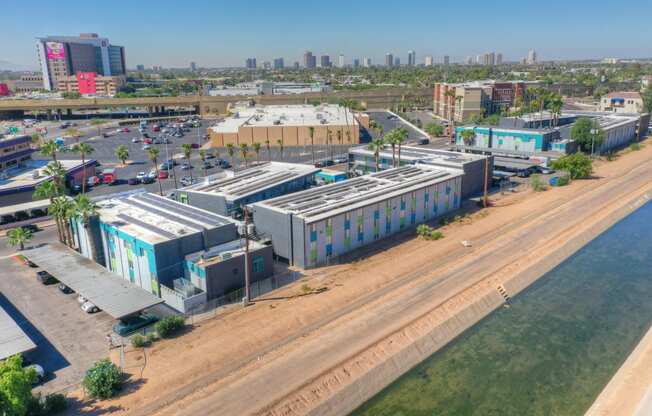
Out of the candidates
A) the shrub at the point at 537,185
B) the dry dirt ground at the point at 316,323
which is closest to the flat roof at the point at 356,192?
the dry dirt ground at the point at 316,323

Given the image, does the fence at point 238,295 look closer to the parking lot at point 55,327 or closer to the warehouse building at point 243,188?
the parking lot at point 55,327

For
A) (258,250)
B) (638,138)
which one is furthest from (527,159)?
(258,250)

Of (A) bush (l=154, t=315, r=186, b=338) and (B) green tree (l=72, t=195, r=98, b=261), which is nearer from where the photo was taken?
(A) bush (l=154, t=315, r=186, b=338)

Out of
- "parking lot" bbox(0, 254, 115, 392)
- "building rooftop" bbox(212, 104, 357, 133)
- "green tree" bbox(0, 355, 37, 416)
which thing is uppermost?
"building rooftop" bbox(212, 104, 357, 133)

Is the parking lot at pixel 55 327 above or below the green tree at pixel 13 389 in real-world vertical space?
below

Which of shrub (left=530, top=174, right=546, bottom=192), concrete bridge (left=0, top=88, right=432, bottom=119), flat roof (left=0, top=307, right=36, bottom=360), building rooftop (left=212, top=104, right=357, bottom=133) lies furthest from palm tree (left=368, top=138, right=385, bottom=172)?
concrete bridge (left=0, top=88, right=432, bottom=119)

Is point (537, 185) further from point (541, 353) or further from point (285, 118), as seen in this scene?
point (285, 118)

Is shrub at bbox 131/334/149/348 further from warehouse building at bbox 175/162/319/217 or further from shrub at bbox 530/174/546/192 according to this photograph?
shrub at bbox 530/174/546/192
